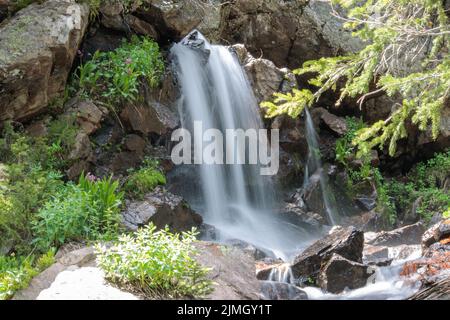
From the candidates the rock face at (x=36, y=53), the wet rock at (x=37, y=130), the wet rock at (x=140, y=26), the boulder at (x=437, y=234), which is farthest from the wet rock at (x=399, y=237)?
the rock face at (x=36, y=53)

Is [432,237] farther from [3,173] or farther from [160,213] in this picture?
[3,173]

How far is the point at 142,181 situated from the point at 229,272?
3.34 meters

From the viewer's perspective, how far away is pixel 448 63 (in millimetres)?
5465

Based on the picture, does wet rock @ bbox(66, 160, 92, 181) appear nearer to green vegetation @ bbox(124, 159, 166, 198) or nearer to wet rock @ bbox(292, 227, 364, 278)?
green vegetation @ bbox(124, 159, 166, 198)

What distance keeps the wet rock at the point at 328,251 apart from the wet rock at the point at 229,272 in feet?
4.25

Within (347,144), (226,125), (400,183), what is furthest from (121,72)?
(400,183)

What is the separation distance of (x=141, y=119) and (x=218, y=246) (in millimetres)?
4064

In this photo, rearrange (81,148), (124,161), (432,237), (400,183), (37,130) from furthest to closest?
(400,183) < (124,161) < (81,148) < (37,130) < (432,237)

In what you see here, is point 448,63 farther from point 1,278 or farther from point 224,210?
point 224,210

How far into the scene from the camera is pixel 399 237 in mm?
10227

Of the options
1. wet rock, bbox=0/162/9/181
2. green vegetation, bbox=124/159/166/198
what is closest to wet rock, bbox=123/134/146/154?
green vegetation, bbox=124/159/166/198

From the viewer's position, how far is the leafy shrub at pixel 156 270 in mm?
4637

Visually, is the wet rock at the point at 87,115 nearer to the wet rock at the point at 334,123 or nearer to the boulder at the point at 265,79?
the boulder at the point at 265,79
